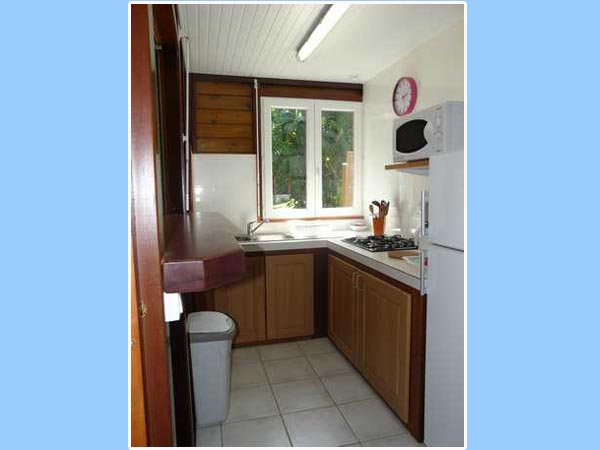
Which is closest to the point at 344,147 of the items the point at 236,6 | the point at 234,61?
the point at 234,61

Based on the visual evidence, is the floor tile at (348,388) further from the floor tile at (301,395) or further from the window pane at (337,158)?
the window pane at (337,158)

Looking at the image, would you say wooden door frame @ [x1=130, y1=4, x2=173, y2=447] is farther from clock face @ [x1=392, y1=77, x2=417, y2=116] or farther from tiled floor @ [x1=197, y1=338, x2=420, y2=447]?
clock face @ [x1=392, y1=77, x2=417, y2=116]

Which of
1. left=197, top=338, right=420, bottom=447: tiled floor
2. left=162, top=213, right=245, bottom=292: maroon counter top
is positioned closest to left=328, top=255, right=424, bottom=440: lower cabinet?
left=197, top=338, right=420, bottom=447: tiled floor

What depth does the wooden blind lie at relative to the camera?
10.2 ft

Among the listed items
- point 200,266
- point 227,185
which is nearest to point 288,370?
point 227,185

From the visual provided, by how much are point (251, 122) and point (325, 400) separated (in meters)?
2.30

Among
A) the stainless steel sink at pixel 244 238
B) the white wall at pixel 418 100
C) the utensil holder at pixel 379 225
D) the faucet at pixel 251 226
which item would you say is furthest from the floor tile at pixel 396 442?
the faucet at pixel 251 226

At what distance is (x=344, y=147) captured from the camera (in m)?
3.50

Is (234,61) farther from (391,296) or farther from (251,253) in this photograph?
(391,296)

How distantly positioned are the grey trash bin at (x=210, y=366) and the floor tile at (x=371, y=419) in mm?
705

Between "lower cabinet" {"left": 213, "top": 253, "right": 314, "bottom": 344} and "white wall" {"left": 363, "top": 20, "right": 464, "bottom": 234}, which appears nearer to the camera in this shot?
"white wall" {"left": 363, "top": 20, "right": 464, "bottom": 234}

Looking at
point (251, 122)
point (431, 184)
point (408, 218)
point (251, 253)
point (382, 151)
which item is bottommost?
point (251, 253)

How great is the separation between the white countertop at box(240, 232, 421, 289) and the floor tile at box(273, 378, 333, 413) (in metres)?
0.85

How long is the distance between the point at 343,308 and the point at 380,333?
23.0 inches
